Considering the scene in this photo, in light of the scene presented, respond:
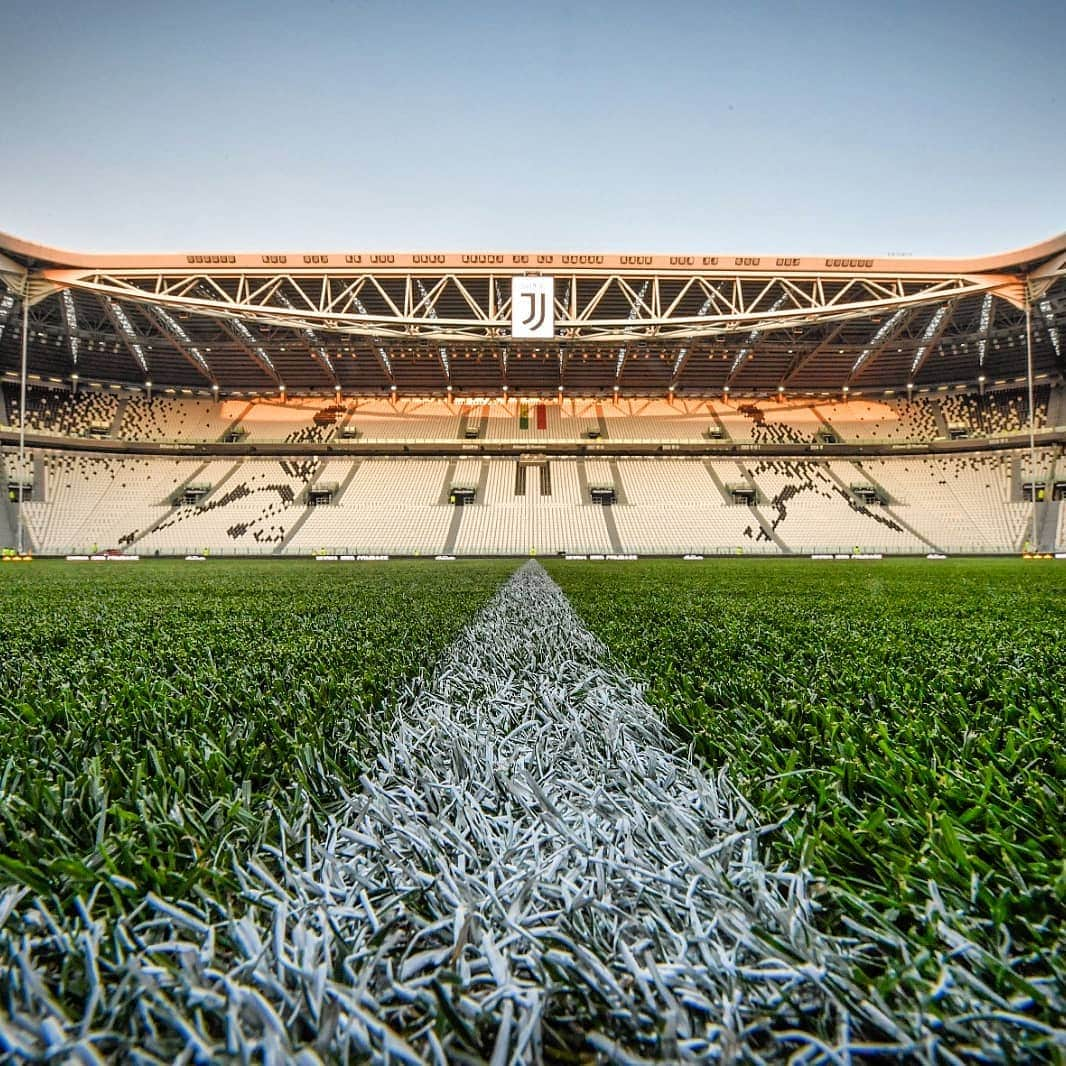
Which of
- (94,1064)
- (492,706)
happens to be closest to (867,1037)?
(94,1064)

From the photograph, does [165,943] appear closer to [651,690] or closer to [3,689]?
[651,690]

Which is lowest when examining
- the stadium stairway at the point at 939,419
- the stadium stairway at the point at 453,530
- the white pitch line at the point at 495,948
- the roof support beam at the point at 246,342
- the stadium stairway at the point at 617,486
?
the stadium stairway at the point at 453,530

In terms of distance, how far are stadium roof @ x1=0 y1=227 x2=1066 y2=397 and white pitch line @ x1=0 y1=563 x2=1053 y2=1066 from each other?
18986 mm

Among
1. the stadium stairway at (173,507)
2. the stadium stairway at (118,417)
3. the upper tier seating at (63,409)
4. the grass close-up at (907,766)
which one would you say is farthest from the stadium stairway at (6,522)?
the grass close-up at (907,766)

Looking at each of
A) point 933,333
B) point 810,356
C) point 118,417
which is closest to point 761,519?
point 810,356

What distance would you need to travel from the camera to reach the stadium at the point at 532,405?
68.6ft

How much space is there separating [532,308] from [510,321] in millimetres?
893

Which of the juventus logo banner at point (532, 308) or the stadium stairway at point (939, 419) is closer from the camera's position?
the juventus logo banner at point (532, 308)

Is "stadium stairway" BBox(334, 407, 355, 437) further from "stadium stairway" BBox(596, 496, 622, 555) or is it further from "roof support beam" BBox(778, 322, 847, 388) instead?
"roof support beam" BBox(778, 322, 847, 388)

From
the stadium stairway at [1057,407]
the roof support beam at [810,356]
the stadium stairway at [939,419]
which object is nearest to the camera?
the roof support beam at [810,356]

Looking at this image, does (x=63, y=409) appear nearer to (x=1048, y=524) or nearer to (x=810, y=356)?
(x=810, y=356)

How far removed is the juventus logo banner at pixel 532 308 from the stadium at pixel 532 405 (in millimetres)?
101

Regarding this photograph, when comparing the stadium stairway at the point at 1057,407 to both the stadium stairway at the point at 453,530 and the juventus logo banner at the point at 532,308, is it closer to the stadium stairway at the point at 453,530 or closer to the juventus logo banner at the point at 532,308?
the juventus logo banner at the point at 532,308

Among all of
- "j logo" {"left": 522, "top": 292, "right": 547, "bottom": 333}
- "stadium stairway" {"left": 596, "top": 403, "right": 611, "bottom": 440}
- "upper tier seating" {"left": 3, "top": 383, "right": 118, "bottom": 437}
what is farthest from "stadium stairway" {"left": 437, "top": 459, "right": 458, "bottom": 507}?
"upper tier seating" {"left": 3, "top": 383, "right": 118, "bottom": 437}
